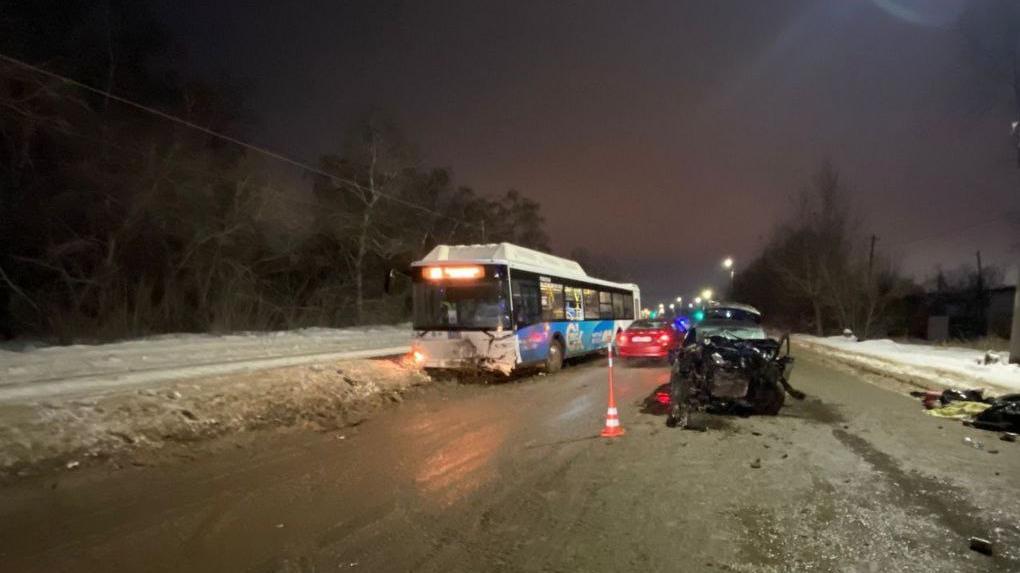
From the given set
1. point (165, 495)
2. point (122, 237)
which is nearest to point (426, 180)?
point (122, 237)

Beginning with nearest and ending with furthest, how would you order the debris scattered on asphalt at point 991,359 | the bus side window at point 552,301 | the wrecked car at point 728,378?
the wrecked car at point 728,378 < the bus side window at point 552,301 < the debris scattered on asphalt at point 991,359

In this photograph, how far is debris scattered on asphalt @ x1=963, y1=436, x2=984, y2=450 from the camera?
30.0ft

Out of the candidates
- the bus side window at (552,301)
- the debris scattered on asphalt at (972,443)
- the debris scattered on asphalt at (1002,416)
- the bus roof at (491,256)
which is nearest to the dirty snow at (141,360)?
the bus roof at (491,256)

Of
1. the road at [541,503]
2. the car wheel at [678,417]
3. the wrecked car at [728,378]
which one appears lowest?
the road at [541,503]

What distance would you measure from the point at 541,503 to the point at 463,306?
1091cm

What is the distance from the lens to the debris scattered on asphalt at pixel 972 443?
915 cm

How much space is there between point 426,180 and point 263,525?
43.9 meters

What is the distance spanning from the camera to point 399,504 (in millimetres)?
6461

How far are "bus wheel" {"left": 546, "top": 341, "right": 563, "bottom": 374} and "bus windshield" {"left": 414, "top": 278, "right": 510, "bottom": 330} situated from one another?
328cm

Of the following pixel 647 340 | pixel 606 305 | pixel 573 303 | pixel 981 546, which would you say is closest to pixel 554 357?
pixel 573 303

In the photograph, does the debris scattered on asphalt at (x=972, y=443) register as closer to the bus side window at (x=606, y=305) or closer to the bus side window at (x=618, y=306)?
the bus side window at (x=606, y=305)

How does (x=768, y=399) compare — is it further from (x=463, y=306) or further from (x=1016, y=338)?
(x=1016, y=338)

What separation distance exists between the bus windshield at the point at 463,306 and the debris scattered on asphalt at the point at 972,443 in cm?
976

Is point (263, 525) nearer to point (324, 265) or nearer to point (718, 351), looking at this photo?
point (718, 351)
